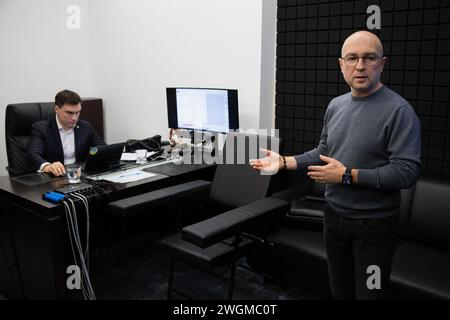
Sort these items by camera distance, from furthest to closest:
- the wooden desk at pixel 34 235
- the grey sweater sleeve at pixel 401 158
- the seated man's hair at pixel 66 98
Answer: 1. the seated man's hair at pixel 66 98
2. the wooden desk at pixel 34 235
3. the grey sweater sleeve at pixel 401 158

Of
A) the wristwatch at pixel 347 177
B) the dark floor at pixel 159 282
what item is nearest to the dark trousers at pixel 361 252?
the wristwatch at pixel 347 177

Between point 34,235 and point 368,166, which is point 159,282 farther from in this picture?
point 368,166

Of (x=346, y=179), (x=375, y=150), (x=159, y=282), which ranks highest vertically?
(x=375, y=150)

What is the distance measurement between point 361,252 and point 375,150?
0.42 metres

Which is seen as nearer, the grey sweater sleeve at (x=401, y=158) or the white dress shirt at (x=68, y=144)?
the grey sweater sleeve at (x=401, y=158)

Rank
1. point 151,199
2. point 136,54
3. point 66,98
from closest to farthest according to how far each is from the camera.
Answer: point 151,199 < point 66,98 < point 136,54

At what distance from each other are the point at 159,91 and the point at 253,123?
1153 millimetres

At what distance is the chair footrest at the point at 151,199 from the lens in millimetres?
2312

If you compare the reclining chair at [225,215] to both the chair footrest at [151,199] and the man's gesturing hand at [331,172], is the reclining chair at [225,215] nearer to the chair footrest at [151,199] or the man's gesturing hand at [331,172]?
the chair footrest at [151,199]

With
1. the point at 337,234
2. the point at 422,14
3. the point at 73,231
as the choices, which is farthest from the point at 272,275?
the point at 422,14

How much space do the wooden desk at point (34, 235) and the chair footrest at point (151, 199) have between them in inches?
5.3

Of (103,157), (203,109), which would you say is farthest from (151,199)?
(203,109)

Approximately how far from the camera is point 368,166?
1643mm

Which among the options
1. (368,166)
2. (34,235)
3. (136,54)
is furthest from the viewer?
(136,54)
